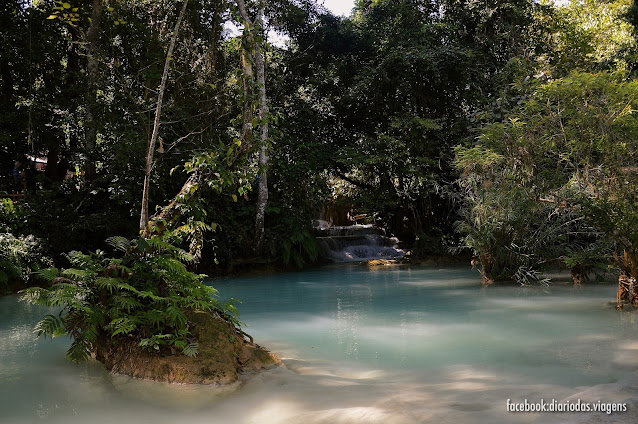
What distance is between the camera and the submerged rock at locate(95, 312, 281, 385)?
4379 millimetres

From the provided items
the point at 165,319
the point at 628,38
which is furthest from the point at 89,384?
the point at 628,38

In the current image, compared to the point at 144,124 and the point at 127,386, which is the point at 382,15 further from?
the point at 127,386

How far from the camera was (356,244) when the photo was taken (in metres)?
19.0

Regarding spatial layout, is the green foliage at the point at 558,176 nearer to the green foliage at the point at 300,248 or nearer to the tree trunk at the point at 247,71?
the tree trunk at the point at 247,71

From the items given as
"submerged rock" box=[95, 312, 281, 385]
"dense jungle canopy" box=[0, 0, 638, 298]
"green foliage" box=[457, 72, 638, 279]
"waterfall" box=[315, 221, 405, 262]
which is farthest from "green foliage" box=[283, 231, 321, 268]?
"submerged rock" box=[95, 312, 281, 385]

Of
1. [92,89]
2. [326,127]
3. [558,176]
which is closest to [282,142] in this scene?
[326,127]

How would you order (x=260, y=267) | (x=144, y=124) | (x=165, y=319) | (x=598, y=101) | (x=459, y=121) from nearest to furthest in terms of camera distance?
(x=165, y=319)
(x=598, y=101)
(x=144, y=124)
(x=260, y=267)
(x=459, y=121)

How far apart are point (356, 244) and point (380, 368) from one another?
14030mm

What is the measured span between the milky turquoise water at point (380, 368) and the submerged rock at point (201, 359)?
0.13m

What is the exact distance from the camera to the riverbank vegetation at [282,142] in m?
5.62

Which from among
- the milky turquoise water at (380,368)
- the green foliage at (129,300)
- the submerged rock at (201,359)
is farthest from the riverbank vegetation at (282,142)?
the milky turquoise water at (380,368)

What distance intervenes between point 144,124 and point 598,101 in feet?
34.9

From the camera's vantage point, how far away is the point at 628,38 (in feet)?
56.1

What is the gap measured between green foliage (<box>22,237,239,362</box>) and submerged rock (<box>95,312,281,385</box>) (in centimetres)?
9
